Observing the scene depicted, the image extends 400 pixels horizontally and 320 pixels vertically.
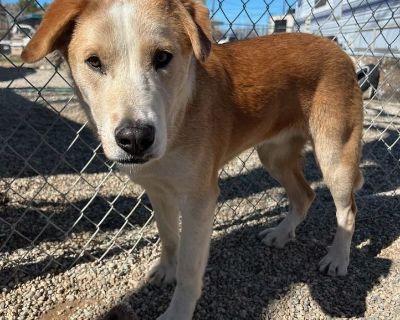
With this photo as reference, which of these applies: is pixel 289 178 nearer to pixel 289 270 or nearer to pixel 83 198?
pixel 289 270

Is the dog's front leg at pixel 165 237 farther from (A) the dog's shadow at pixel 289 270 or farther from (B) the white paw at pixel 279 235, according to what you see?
(B) the white paw at pixel 279 235

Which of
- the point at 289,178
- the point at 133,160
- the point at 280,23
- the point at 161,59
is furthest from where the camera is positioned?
the point at 280,23

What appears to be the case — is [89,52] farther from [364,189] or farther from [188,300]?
[364,189]

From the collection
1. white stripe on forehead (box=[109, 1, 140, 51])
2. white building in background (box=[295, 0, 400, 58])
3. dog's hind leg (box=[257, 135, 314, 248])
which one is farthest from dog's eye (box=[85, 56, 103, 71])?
white building in background (box=[295, 0, 400, 58])

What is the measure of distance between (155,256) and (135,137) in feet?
5.08

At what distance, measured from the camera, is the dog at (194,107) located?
6.09ft

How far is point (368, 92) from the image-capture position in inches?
336

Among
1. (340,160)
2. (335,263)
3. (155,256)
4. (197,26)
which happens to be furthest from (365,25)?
(197,26)

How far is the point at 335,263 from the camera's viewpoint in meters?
2.94

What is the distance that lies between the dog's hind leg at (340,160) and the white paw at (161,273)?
98 centimetres

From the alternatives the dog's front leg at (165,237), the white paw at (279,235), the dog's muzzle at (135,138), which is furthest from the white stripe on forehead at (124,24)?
the white paw at (279,235)

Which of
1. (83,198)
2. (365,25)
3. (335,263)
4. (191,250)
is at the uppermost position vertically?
(191,250)

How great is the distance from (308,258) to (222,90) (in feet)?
4.46

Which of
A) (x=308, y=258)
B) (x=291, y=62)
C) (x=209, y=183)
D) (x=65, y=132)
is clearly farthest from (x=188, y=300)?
(x=65, y=132)
